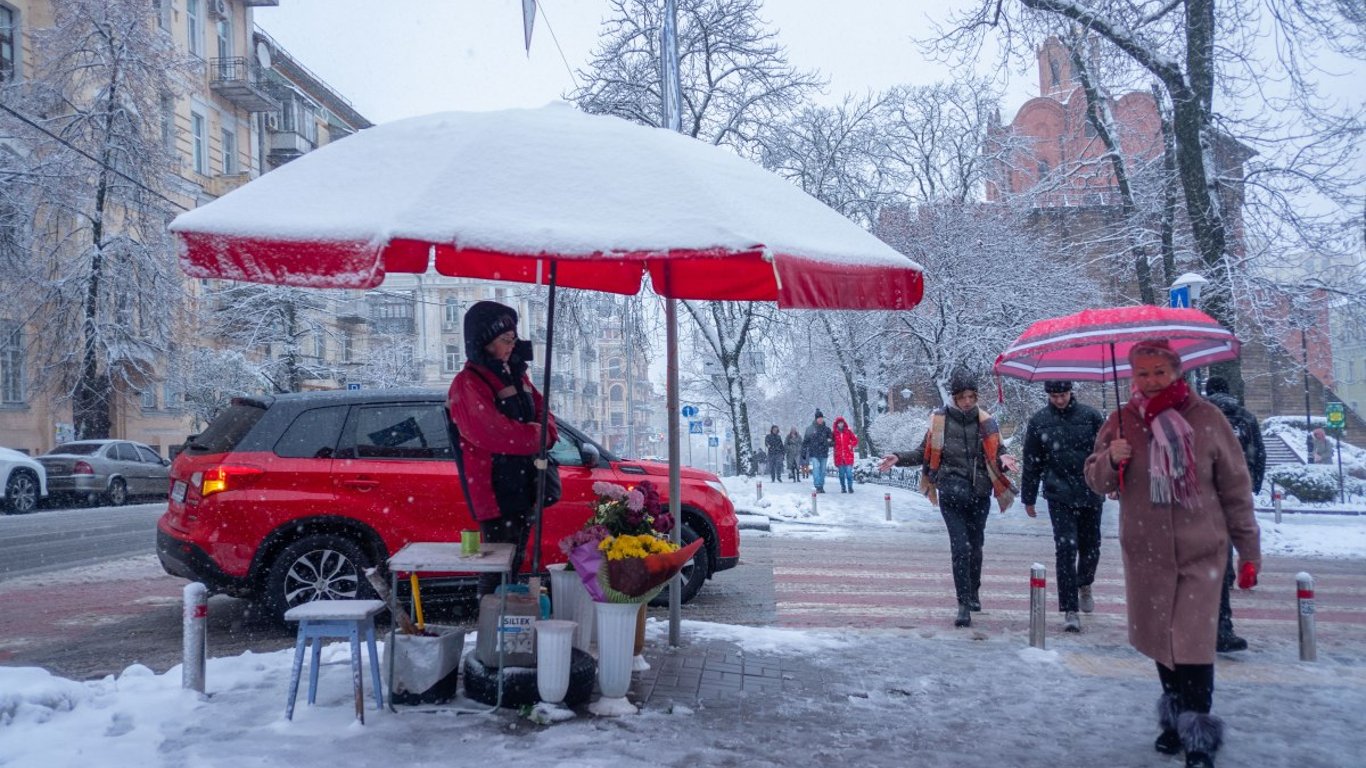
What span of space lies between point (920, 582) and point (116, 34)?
1026 inches

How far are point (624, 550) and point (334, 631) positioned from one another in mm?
1469

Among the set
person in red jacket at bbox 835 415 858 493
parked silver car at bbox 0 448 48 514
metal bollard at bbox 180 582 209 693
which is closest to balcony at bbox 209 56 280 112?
parked silver car at bbox 0 448 48 514

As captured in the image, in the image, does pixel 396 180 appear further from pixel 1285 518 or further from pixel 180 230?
pixel 1285 518

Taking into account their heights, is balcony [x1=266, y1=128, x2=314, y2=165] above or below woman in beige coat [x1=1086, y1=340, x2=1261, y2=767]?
above

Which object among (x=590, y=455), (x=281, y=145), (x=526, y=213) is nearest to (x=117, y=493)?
(x=590, y=455)

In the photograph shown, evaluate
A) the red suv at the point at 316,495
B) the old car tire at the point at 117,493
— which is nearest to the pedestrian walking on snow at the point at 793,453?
the old car tire at the point at 117,493

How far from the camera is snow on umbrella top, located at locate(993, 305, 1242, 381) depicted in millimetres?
5004

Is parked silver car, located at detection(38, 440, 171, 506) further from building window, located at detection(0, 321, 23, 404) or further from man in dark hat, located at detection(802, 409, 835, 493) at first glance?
man in dark hat, located at detection(802, 409, 835, 493)

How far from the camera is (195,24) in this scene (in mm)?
36562

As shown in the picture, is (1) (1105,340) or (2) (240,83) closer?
(1) (1105,340)

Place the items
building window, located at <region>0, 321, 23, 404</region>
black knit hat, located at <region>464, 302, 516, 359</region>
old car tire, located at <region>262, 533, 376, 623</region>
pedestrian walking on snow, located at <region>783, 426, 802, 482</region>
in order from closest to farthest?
black knit hat, located at <region>464, 302, 516, 359</region>
old car tire, located at <region>262, 533, 376, 623</region>
building window, located at <region>0, 321, 23, 404</region>
pedestrian walking on snow, located at <region>783, 426, 802, 482</region>

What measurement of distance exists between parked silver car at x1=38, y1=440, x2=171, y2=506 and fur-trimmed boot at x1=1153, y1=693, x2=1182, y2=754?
2419cm

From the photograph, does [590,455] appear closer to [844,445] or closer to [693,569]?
[693,569]

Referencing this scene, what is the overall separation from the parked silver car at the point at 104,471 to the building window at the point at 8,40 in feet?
38.8
